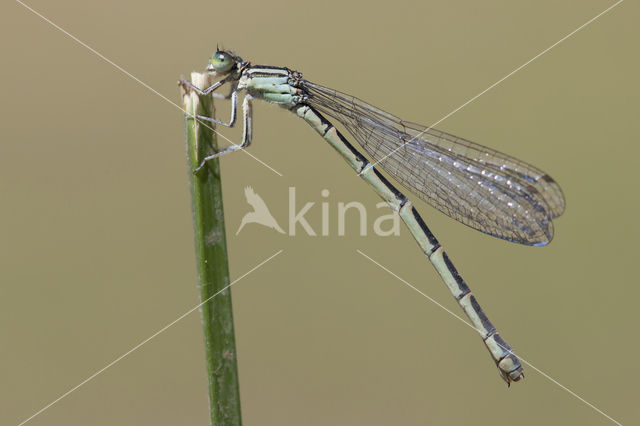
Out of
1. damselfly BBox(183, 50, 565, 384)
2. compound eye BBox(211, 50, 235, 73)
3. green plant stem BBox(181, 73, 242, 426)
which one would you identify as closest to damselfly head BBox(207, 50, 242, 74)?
compound eye BBox(211, 50, 235, 73)

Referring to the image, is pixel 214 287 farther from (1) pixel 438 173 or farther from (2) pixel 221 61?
(1) pixel 438 173

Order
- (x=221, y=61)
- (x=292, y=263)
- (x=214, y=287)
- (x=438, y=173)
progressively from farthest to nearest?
(x=292, y=263)
(x=438, y=173)
(x=221, y=61)
(x=214, y=287)

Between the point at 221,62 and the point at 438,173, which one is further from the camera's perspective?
the point at 438,173

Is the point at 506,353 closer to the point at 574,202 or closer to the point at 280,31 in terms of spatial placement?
the point at 574,202

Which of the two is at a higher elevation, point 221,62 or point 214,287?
point 221,62

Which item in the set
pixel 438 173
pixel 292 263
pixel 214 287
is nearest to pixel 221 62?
pixel 438 173

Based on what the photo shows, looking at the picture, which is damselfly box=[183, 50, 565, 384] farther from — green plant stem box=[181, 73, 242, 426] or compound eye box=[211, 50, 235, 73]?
green plant stem box=[181, 73, 242, 426]
